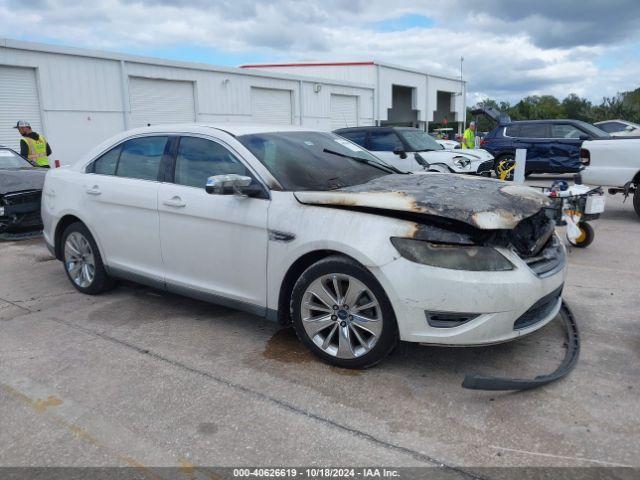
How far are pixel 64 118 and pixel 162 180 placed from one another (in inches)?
535

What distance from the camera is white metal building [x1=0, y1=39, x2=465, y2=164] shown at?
15.2m

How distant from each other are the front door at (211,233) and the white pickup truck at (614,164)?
23.6 feet

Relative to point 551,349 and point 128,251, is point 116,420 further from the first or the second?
point 551,349

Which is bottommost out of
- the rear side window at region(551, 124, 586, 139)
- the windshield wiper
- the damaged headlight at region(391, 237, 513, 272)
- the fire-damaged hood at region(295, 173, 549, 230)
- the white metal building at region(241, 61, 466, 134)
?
the damaged headlight at region(391, 237, 513, 272)

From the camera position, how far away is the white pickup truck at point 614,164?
28.9 ft

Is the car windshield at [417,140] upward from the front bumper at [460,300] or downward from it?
upward

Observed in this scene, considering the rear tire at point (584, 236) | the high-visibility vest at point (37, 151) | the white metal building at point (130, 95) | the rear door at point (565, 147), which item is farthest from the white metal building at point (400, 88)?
the rear tire at point (584, 236)

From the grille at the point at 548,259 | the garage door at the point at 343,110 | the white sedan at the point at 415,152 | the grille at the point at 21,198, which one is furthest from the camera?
the garage door at the point at 343,110

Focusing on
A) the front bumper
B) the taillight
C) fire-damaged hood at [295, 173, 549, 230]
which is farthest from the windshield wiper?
the taillight

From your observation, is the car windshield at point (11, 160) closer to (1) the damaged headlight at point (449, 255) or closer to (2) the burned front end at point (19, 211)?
(2) the burned front end at point (19, 211)

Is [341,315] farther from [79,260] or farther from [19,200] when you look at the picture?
[19,200]

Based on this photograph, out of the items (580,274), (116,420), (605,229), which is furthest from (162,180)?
(605,229)

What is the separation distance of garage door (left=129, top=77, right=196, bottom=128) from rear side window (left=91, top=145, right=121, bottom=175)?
1369 centimetres

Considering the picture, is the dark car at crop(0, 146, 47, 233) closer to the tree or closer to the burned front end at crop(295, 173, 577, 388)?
the burned front end at crop(295, 173, 577, 388)
